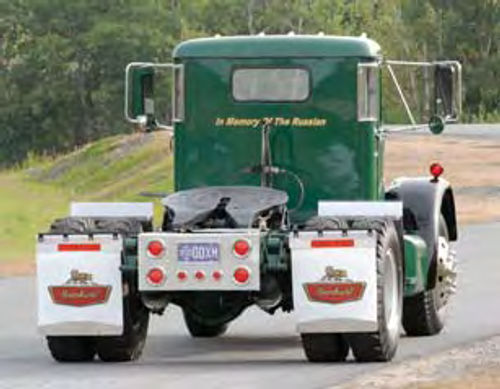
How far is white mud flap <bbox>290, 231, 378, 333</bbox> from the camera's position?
43.2 feet

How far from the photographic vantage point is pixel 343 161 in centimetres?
1516

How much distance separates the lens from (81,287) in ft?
44.3

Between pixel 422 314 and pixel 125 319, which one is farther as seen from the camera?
pixel 422 314

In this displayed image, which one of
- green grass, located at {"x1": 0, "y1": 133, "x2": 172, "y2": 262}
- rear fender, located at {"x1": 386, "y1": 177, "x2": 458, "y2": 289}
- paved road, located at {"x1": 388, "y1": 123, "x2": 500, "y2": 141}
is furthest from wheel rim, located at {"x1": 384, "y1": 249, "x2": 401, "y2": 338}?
paved road, located at {"x1": 388, "y1": 123, "x2": 500, "y2": 141}

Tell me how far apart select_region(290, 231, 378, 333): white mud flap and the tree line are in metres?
70.9

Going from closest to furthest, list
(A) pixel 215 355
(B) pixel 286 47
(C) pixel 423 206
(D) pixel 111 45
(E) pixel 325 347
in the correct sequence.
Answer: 1. (E) pixel 325 347
2. (A) pixel 215 355
3. (B) pixel 286 47
4. (C) pixel 423 206
5. (D) pixel 111 45

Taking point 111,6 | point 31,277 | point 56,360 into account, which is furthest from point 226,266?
point 111,6

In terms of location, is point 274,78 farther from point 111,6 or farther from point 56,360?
point 111,6

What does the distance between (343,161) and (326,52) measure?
2.86ft

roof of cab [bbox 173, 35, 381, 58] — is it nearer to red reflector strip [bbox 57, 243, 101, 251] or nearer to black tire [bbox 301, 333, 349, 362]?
red reflector strip [bbox 57, 243, 101, 251]

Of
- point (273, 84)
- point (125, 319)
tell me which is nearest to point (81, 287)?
point (125, 319)

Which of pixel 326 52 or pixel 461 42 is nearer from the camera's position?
pixel 326 52

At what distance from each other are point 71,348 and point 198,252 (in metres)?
1.28

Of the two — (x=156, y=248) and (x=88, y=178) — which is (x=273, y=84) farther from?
(x=88, y=178)
